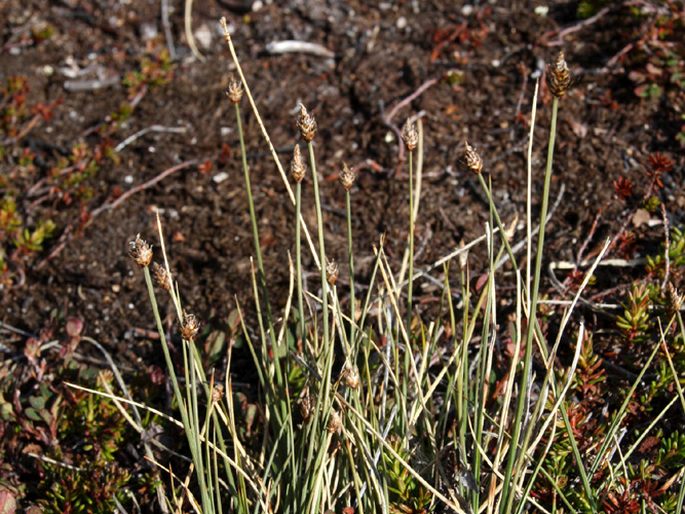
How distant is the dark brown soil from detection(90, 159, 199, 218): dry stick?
30 millimetres

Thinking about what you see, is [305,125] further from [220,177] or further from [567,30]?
[567,30]

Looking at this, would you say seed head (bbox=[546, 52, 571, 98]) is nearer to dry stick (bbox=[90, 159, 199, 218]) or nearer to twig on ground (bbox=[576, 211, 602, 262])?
twig on ground (bbox=[576, 211, 602, 262])

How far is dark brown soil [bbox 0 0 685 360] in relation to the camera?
334 cm

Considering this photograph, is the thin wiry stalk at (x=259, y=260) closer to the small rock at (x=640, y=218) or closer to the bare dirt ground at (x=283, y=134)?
the bare dirt ground at (x=283, y=134)

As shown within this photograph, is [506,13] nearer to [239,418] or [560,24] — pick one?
[560,24]

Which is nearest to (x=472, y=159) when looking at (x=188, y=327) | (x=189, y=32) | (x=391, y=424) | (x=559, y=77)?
(x=559, y=77)

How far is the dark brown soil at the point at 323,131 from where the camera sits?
3.34 metres

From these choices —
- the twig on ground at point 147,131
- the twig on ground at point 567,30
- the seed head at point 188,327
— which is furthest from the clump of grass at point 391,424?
the twig on ground at point 567,30

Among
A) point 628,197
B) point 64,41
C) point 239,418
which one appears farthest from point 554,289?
point 64,41

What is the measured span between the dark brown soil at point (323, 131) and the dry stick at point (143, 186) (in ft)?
0.10

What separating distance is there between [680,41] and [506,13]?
0.92 metres

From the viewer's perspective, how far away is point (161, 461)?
2592mm

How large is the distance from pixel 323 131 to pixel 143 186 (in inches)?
35.0

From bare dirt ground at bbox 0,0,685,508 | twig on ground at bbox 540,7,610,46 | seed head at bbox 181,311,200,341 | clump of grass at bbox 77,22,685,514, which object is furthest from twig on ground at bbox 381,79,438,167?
seed head at bbox 181,311,200,341
